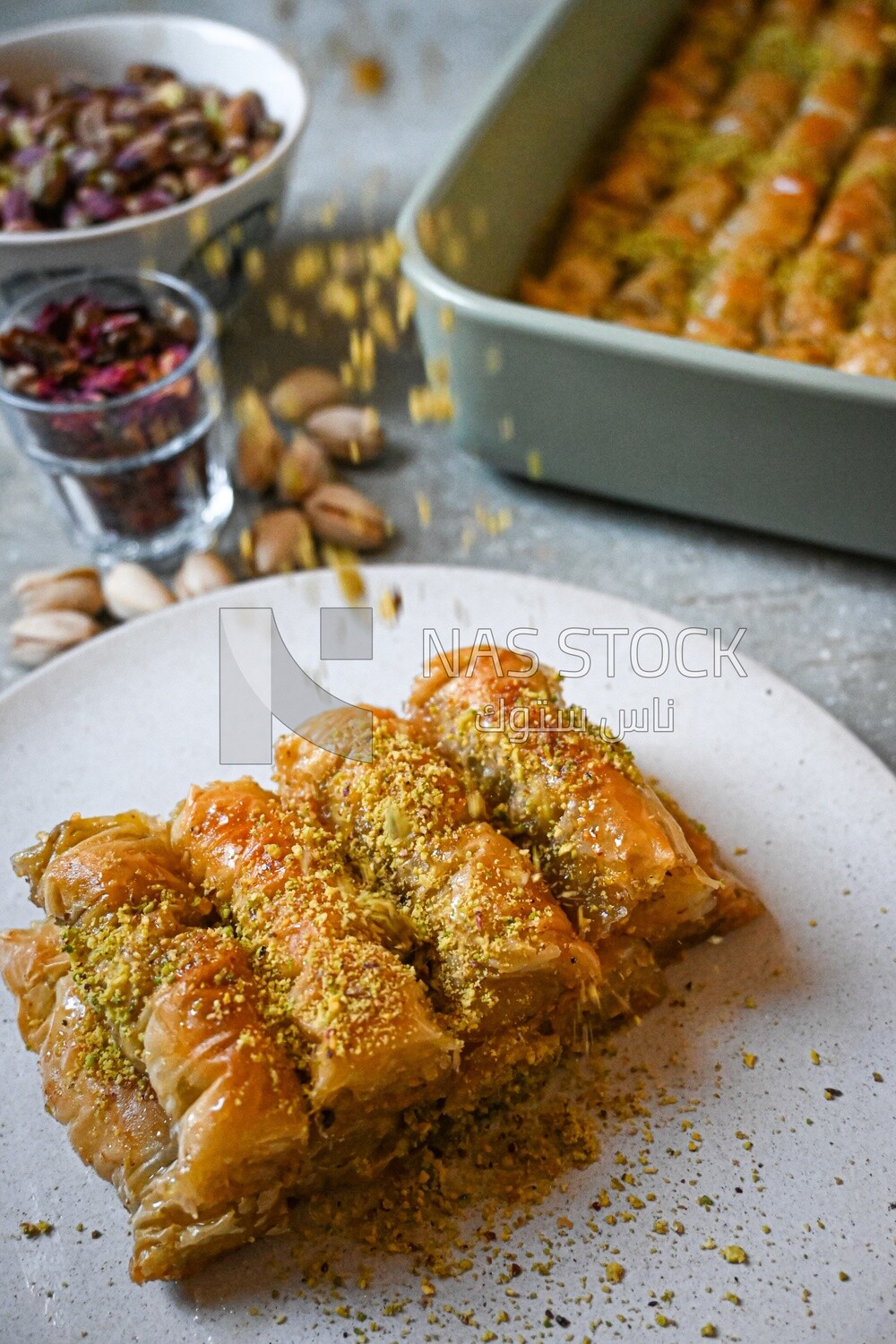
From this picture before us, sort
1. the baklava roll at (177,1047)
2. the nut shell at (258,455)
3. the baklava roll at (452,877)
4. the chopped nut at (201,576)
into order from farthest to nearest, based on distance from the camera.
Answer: the nut shell at (258,455) → the chopped nut at (201,576) → the baklava roll at (452,877) → the baklava roll at (177,1047)

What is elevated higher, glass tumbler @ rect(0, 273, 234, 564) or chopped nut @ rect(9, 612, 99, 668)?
glass tumbler @ rect(0, 273, 234, 564)

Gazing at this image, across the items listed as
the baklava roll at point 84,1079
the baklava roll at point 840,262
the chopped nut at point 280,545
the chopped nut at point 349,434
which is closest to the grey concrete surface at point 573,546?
the chopped nut at point 349,434

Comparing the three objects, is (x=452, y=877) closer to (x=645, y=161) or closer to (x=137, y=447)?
(x=137, y=447)

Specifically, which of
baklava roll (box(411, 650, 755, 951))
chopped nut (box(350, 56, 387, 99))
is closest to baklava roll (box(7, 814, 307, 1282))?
baklava roll (box(411, 650, 755, 951))

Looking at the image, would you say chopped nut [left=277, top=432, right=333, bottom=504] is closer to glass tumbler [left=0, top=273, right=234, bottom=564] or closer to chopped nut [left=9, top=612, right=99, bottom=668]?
glass tumbler [left=0, top=273, right=234, bottom=564]

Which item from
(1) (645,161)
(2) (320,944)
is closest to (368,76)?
(1) (645,161)

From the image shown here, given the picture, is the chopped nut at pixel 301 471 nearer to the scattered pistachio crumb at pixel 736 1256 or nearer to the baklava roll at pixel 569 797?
the baklava roll at pixel 569 797

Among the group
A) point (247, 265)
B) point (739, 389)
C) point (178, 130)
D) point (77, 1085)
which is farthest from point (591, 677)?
point (178, 130)
